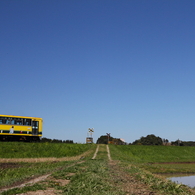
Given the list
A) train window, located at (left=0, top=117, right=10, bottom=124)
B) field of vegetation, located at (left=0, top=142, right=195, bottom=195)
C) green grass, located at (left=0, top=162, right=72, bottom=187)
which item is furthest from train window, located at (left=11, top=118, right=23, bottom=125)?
green grass, located at (left=0, top=162, right=72, bottom=187)

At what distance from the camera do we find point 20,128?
1966 inches

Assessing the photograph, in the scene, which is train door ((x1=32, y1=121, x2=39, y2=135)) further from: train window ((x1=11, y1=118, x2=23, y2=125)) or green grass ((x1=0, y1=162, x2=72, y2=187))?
green grass ((x1=0, y1=162, x2=72, y2=187))

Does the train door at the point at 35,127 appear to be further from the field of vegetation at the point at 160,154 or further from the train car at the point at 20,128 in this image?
the field of vegetation at the point at 160,154

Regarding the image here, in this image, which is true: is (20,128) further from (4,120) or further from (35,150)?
(35,150)

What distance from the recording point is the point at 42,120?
5322cm

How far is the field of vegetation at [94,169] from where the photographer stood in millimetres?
11023

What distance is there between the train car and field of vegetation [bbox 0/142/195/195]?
523cm

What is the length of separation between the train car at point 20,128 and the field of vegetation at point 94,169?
523cm

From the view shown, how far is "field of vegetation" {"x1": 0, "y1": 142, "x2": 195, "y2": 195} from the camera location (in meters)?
11.0

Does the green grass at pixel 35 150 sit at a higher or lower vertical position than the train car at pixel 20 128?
lower

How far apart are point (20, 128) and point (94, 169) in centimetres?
3560

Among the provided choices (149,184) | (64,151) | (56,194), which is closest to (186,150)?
(64,151)

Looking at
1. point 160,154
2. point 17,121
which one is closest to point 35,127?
point 17,121

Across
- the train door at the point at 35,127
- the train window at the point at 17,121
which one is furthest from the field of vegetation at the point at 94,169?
the train door at the point at 35,127
